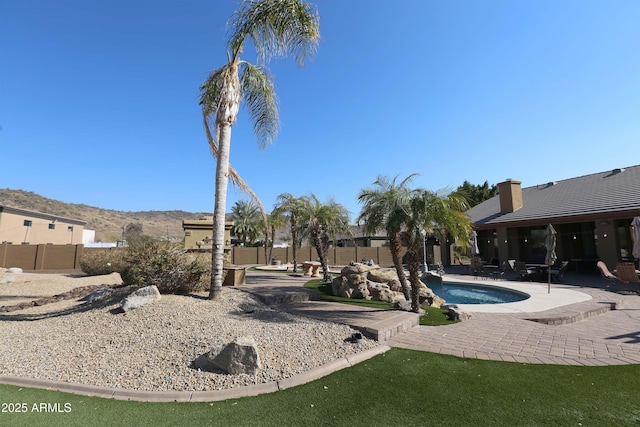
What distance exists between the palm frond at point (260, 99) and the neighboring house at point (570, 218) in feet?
54.6

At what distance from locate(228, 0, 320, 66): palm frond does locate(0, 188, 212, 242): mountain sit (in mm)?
A: 46551

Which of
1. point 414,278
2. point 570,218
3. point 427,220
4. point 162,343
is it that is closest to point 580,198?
point 570,218

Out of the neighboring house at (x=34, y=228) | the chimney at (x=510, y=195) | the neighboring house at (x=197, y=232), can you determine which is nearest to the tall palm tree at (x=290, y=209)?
the neighboring house at (x=197, y=232)

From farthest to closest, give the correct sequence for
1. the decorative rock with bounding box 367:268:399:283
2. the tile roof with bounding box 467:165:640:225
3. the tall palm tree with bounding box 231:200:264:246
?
the tall palm tree with bounding box 231:200:264:246 → the tile roof with bounding box 467:165:640:225 → the decorative rock with bounding box 367:268:399:283

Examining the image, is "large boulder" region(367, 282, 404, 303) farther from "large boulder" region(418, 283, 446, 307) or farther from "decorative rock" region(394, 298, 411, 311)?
"decorative rock" region(394, 298, 411, 311)

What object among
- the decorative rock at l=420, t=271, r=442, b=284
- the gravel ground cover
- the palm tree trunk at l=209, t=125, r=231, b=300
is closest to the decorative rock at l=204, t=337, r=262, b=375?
the gravel ground cover

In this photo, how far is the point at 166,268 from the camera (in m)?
8.53

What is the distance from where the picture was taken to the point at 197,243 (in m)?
12.6

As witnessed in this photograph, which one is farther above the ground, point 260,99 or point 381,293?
point 260,99

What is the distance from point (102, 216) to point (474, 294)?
69.7 metres

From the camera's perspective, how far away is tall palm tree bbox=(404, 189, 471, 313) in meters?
7.76

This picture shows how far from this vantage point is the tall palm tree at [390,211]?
7941 mm

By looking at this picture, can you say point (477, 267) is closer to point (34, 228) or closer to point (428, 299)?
point (428, 299)

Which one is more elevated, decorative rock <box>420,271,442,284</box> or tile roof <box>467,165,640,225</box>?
tile roof <box>467,165,640,225</box>
